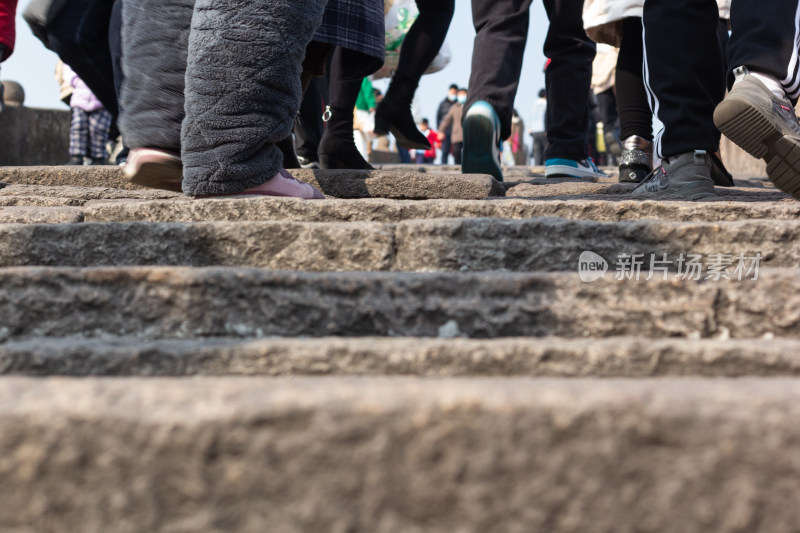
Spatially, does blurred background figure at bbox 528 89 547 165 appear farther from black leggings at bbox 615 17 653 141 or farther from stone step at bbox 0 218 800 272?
stone step at bbox 0 218 800 272

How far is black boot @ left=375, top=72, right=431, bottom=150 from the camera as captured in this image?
3635 mm

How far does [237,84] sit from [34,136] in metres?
6.28

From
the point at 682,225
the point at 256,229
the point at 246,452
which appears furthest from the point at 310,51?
the point at 246,452

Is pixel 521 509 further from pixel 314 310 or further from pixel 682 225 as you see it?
pixel 682 225

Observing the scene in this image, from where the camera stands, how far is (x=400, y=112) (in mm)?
3643

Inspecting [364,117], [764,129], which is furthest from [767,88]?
[364,117]

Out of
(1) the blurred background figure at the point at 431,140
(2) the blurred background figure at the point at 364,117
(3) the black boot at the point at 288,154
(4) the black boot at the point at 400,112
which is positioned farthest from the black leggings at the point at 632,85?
(1) the blurred background figure at the point at 431,140

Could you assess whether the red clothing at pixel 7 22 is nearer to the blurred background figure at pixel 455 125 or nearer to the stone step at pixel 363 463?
the stone step at pixel 363 463

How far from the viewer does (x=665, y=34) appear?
258 centimetres

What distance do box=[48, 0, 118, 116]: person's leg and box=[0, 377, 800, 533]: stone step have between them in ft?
11.1

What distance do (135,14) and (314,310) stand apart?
1.30 meters

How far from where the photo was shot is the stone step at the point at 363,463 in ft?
2.62

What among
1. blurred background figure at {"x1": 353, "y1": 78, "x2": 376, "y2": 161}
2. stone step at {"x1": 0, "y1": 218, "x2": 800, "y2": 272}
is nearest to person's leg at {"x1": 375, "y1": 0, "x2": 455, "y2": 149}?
stone step at {"x1": 0, "y1": 218, "x2": 800, "y2": 272}

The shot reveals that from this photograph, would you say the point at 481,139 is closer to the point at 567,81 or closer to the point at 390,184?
the point at 390,184
